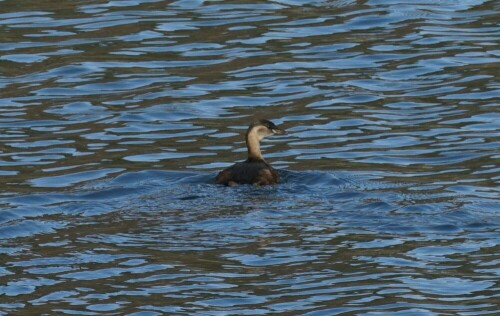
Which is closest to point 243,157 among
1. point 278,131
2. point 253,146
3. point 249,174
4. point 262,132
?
point 278,131

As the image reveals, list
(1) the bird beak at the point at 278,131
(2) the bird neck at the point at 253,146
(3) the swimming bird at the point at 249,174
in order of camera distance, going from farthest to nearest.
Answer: (1) the bird beak at the point at 278,131, (2) the bird neck at the point at 253,146, (3) the swimming bird at the point at 249,174

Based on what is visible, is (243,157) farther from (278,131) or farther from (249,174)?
(249,174)

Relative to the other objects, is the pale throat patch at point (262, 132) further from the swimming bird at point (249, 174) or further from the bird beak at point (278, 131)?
the swimming bird at point (249, 174)

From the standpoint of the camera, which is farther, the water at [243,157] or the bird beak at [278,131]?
the bird beak at [278,131]

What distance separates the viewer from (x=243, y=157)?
16281mm

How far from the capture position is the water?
11.1 m

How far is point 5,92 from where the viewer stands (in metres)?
18.7

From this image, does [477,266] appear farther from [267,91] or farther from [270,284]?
[267,91]

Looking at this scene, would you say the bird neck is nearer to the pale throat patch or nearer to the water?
the pale throat patch

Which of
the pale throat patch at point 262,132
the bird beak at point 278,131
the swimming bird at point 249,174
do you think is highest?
the pale throat patch at point 262,132

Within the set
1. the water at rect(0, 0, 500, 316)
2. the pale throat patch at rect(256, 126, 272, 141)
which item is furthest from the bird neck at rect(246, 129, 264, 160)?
the water at rect(0, 0, 500, 316)

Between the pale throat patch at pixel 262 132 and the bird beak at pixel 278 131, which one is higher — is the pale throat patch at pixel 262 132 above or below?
above

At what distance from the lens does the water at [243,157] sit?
436 inches

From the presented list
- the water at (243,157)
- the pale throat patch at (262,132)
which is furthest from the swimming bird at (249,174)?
the pale throat patch at (262,132)
